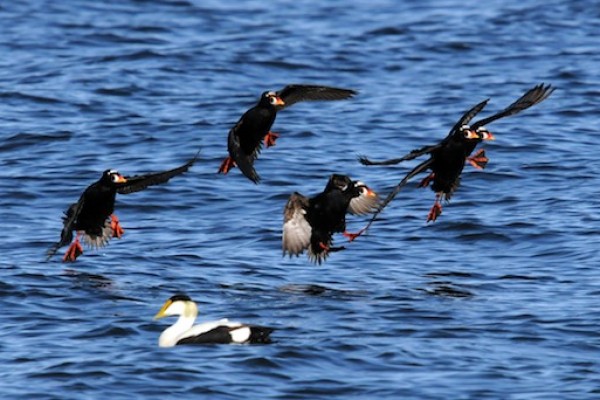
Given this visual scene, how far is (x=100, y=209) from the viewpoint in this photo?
46.4 feet

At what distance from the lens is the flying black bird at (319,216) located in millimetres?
13438

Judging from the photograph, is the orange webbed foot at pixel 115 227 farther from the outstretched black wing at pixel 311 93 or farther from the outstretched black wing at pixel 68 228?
the outstretched black wing at pixel 311 93

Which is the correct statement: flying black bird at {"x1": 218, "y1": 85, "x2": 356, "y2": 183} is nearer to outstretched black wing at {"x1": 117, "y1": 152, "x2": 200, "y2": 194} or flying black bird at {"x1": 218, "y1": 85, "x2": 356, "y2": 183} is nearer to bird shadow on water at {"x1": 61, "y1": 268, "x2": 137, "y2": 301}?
outstretched black wing at {"x1": 117, "y1": 152, "x2": 200, "y2": 194}

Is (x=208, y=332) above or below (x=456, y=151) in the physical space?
below

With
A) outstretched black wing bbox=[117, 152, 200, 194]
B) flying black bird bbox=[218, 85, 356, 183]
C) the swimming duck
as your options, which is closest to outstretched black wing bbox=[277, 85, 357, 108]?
flying black bird bbox=[218, 85, 356, 183]

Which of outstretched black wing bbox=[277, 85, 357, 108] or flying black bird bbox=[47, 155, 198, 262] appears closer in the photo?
flying black bird bbox=[47, 155, 198, 262]

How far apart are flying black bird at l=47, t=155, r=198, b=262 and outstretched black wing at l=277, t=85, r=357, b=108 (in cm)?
158

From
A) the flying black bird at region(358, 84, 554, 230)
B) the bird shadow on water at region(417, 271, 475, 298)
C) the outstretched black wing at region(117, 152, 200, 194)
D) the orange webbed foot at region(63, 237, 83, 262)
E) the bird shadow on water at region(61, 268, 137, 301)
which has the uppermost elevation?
the flying black bird at region(358, 84, 554, 230)

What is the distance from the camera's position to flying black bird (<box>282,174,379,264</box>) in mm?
13438

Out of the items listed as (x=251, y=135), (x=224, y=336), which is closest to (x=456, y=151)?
(x=251, y=135)

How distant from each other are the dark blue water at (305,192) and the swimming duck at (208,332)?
0.09m

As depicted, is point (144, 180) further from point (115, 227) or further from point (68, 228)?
point (68, 228)

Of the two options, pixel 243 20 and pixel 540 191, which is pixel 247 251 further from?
pixel 243 20

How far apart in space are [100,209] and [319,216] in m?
2.10
